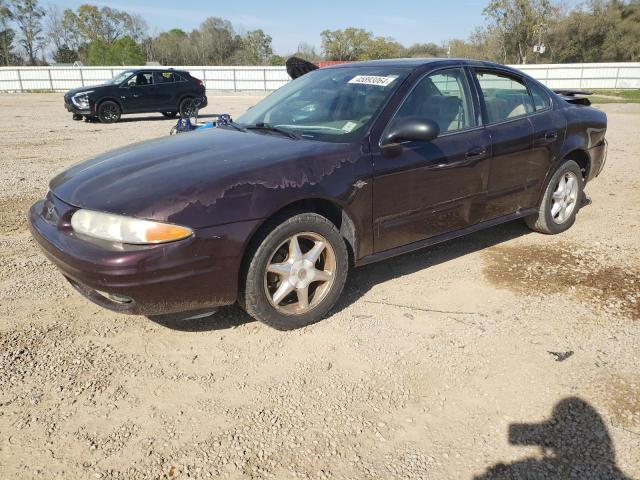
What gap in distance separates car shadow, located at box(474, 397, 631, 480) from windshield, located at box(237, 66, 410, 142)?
196 centimetres

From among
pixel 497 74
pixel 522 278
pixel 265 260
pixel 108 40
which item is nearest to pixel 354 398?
pixel 265 260

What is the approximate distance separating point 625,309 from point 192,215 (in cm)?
292

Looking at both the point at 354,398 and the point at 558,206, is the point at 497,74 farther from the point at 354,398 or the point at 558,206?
the point at 354,398

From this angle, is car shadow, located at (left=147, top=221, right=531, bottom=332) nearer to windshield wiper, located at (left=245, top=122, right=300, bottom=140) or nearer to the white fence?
windshield wiper, located at (left=245, top=122, right=300, bottom=140)

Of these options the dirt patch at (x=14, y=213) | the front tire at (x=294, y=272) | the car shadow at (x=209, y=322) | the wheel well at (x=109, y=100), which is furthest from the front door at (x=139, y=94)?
the front tire at (x=294, y=272)

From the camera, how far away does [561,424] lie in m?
2.43

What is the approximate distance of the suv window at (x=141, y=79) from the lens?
15.8 metres

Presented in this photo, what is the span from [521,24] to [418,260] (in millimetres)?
61939

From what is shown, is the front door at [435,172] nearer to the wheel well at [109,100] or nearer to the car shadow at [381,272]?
the car shadow at [381,272]

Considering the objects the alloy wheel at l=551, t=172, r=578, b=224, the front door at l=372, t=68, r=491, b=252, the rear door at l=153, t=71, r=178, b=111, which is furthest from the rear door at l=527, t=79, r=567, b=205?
the rear door at l=153, t=71, r=178, b=111

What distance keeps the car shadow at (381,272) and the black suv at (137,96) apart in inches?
521

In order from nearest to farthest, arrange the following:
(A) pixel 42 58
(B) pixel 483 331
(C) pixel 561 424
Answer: (C) pixel 561 424 → (B) pixel 483 331 → (A) pixel 42 58

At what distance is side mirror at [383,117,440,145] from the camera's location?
10.9ft

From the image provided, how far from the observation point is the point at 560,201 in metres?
5.00
